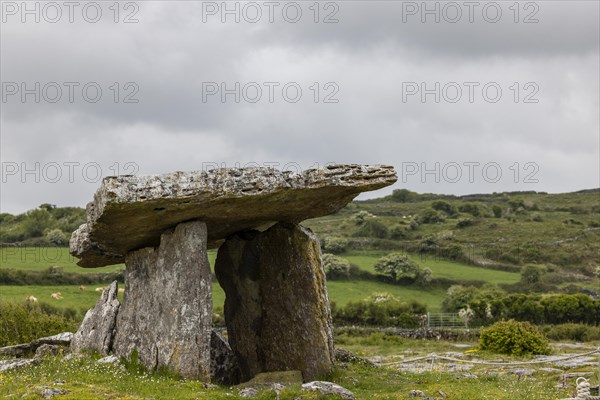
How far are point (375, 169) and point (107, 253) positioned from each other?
8.17 m

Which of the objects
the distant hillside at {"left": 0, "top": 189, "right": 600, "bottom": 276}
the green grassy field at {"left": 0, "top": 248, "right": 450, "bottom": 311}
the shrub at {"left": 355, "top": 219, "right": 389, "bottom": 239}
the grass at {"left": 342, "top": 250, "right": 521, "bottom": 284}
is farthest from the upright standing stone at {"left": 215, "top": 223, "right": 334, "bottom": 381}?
the shrub at {"left": 355, "top": 219, "right": 389, "bottom": 239}

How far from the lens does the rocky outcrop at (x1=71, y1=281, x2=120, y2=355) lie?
19.9 metres

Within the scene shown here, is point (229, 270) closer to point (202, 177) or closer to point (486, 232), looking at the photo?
point (202, 177)

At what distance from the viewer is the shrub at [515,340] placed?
94.9ft

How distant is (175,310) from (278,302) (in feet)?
13.5

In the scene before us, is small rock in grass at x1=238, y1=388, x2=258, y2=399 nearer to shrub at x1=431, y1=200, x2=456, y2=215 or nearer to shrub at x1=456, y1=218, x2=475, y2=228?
shrub at x1=456, y1=218, x2=475, y2=228

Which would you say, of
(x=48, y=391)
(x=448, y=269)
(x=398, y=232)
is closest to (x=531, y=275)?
(x=448, y=269)

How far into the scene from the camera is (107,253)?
70.0 feet

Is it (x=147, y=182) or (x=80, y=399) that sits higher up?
(x=147, y=182)

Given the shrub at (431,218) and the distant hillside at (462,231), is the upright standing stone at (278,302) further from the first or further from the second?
the shrub at (431,218)

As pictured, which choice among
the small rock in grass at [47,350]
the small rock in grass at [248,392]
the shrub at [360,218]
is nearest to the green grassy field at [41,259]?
the small rock in grass at [47,350]

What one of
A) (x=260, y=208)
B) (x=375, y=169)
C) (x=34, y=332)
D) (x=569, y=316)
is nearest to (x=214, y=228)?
(x=260, y=208)

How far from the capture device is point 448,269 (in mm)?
70188

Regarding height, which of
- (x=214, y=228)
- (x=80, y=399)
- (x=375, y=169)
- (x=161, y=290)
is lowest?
(x=80, y=399)
